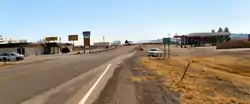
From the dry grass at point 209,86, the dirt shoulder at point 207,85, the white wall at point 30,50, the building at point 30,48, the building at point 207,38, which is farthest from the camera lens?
the building at point 207,38

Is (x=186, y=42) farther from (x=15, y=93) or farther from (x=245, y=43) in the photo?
(x=15, y=93)

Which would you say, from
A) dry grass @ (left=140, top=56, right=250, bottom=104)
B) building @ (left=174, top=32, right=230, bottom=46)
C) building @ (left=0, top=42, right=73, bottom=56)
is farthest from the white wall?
building @ (left=174, top=32, right=230, bottom=46)

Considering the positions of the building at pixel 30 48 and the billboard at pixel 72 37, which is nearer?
the building at pixel 30 48

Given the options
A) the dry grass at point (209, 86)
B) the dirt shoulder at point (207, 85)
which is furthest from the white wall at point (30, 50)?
the dry grass at point (209, 86)

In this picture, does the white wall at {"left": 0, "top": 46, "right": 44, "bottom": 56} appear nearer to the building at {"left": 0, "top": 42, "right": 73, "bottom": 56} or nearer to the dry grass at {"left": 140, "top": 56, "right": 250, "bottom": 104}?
the building at {"left": 0, "top": 42, "right": 73, "bottom": 56}

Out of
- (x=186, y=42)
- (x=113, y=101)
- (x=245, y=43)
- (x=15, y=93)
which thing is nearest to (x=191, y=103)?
(x=113, y=101)

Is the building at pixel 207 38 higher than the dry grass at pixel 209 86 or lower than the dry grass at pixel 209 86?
higher

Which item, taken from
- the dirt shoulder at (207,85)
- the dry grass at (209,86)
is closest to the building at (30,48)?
the dirt shoulder at (207,85)

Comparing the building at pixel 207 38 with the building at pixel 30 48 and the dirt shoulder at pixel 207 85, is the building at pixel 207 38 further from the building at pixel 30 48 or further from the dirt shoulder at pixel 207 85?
the dirt shoulder at pixel 207 85

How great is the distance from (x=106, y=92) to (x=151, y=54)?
2178 inches

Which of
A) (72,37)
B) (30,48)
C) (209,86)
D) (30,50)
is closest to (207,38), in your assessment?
(72,37)

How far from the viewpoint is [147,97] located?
47.4ft

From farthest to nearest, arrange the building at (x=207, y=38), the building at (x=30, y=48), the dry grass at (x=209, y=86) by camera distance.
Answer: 1. the building at (x=207, y=38)
2. the building at (x=30, y=48)
3. the dry grass at (x=209, y=86)

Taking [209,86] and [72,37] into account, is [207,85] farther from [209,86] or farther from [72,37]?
[72,37]
